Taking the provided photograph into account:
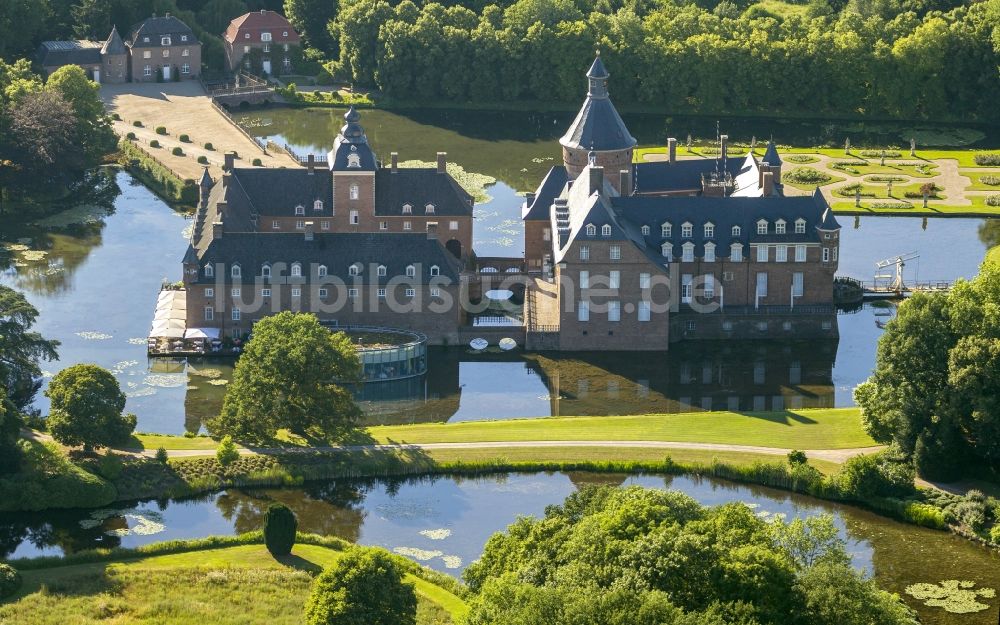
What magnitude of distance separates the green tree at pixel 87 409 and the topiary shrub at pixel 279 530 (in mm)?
14036

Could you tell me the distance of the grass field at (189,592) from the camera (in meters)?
85.9

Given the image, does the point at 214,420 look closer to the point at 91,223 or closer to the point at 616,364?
the point at 616,364

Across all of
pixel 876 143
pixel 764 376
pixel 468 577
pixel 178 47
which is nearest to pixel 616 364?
pixel 764 376

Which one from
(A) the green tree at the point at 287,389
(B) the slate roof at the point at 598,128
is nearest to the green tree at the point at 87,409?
(A) the green tree at the point at 287,389

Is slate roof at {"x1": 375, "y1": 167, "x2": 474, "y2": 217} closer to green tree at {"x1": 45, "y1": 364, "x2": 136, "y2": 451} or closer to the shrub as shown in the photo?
green tree at {"x1": 45, "y1": 364, "x2": 136, "y2": 451}

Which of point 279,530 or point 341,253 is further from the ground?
point 341,253

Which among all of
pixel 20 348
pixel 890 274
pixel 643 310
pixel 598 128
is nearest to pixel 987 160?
pixel 890 274

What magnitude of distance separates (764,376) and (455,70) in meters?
80.2

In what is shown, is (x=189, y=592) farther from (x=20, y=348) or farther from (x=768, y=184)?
(x=768, y=184)

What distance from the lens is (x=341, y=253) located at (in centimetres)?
12456

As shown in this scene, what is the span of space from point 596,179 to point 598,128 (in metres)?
14.4

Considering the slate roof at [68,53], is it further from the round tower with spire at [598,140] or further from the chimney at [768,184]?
the chimney at [768,184]

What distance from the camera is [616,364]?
121750mm

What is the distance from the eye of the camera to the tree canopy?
75.2m
